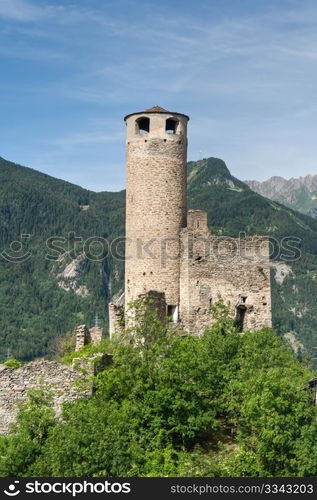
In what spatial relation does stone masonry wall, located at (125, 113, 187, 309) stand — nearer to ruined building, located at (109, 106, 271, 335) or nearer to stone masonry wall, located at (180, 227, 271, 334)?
ruined building, located at (109, 106, 271, 335)

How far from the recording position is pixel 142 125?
34.2 m

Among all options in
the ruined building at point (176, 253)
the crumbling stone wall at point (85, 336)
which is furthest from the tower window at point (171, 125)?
the crumbling stone wall at point (85, 336)

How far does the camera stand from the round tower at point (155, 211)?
105 feet

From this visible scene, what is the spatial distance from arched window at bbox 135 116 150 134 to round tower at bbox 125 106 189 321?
1.23 feet

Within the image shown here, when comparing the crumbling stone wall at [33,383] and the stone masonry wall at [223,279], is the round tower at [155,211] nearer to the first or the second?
the stone masonry wall at [223,279]

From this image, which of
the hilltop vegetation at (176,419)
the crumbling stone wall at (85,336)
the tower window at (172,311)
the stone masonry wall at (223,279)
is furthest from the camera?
the crumbling stone wall at (85,336)

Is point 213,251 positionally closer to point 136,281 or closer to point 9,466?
point 136,281

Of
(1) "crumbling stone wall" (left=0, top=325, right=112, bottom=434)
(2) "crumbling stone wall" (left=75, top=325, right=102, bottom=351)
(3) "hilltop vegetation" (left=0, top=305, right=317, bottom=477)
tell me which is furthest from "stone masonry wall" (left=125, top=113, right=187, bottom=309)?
(1) "crumbling stone wall" (left=0, top=325, right=112, bottom=434)

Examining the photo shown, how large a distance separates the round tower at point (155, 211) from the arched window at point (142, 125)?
376 millimetres

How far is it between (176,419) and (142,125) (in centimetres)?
1508

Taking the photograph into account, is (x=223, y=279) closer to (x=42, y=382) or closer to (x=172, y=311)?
(x=172, y=311)

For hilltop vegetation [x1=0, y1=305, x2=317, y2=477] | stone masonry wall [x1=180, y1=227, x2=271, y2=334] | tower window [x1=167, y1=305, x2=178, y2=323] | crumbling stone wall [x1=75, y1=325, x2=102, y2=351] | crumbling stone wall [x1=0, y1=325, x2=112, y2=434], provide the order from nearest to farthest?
1. hilltop vegetation [x1=0, y1=305, x2=317, y2=477]
2. crumbling stone wall [x1=0, y1=325, x2=112, y2=434]
3. stone masonry wall [x1=180, y1=227, x2=271, y2=334]
4. tower window [x1=167, y1=305, x2=178, y2=323]
5. crumbling stone wall [x1=75, y1=325, x2=102, y2=351]

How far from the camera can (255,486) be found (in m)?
18.3

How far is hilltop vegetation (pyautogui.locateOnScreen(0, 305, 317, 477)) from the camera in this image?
2008 cm
